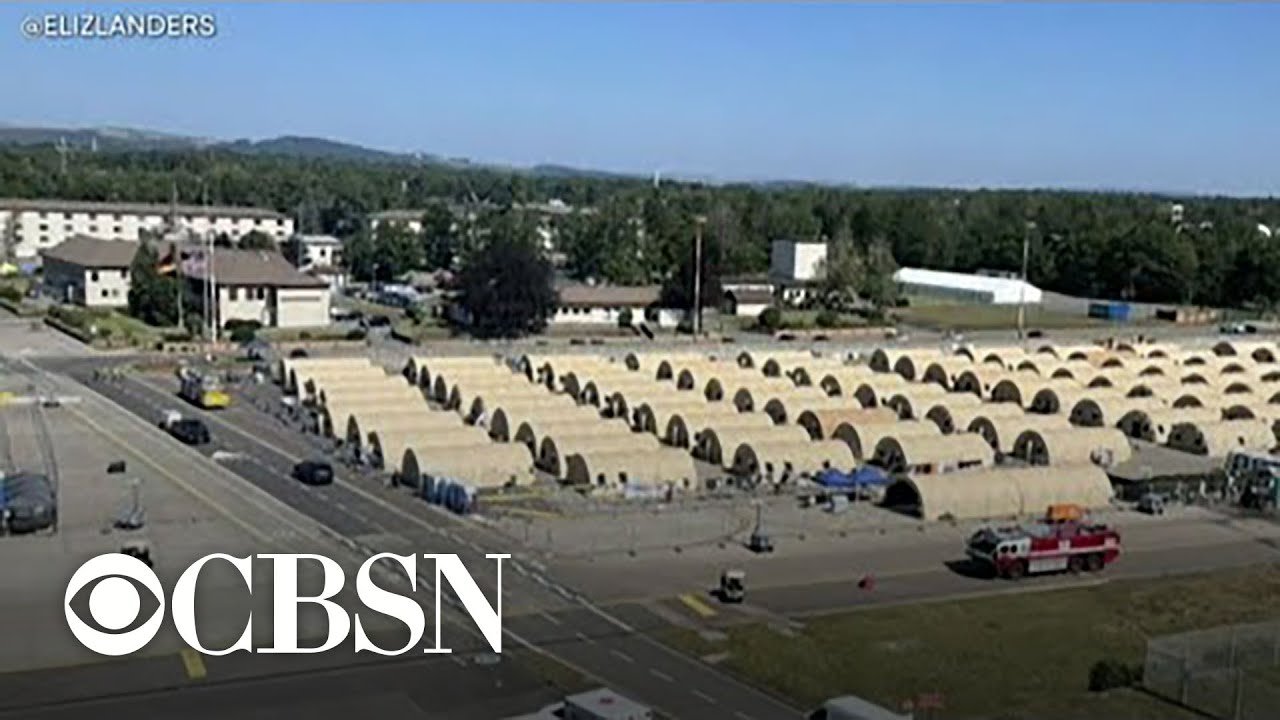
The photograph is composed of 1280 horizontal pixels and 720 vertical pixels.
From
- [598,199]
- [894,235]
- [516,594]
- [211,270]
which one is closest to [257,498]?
[516,594]

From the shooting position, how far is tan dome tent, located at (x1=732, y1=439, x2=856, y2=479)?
36.3 m

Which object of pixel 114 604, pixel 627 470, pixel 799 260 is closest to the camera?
pixel 114 604

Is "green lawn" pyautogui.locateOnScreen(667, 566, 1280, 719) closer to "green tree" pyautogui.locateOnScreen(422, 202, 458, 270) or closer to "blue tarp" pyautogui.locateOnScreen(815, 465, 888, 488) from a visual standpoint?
"blue tarp" pyautogui.locateOnScreen(815, 465, 888, 488)

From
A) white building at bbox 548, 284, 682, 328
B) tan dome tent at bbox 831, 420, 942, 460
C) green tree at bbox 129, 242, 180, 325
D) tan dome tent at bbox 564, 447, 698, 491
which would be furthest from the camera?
white building at bbox 548, 284, 682, 328

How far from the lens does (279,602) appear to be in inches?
981

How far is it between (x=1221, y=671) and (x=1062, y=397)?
26703mm

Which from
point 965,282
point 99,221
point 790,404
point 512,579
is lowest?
point 512,579

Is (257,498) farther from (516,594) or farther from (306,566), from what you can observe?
(516,594)

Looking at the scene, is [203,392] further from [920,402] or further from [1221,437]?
[1221,437]

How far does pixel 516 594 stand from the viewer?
25484 millimetres

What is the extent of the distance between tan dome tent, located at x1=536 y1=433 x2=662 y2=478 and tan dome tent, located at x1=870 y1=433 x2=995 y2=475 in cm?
667

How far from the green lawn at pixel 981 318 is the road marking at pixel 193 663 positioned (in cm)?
5924

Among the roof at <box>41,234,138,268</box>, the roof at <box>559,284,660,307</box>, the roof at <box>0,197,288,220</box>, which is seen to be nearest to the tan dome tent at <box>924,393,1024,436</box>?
the roof at <box>559,284,660,307</box>

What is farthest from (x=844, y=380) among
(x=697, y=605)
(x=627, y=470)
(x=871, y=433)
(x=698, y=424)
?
(x=697, y=605)
